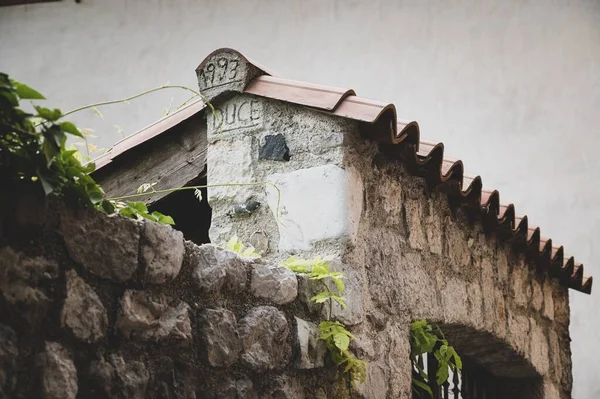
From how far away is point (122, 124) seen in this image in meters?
7.28

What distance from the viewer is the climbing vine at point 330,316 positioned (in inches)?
94.1

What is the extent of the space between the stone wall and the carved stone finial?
791 millimetres

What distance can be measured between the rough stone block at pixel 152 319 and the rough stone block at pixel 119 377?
6cm

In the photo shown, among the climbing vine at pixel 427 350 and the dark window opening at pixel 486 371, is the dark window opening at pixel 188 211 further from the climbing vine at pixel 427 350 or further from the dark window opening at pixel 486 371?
the dark window opening at pixel 486 371

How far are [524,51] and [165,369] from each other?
5489 millimetres

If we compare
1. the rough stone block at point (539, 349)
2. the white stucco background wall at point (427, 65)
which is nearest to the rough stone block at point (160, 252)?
the rough stone block at point (539, 349)

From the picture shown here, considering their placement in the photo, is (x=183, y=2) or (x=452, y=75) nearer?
(x=452, y=75)

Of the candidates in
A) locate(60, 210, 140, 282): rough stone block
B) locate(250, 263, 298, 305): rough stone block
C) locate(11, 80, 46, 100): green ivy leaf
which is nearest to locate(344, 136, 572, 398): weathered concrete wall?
locate(250, 263, 298, 305): rough stone block

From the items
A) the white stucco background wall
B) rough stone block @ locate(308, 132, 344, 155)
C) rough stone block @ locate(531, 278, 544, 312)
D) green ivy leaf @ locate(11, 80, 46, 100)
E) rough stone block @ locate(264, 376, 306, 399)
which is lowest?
rough stone block @ locate(264, 376, 306, 399)

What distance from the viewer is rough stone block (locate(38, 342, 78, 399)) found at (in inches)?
58.6

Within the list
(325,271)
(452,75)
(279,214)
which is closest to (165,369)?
(325,271)

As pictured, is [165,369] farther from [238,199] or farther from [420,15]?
[420,15]

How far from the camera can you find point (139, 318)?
1736mm

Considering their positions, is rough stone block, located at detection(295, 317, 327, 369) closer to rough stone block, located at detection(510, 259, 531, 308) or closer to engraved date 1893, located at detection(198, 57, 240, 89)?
engraved date 1893, located at detection(198, 57, 240, 89)
